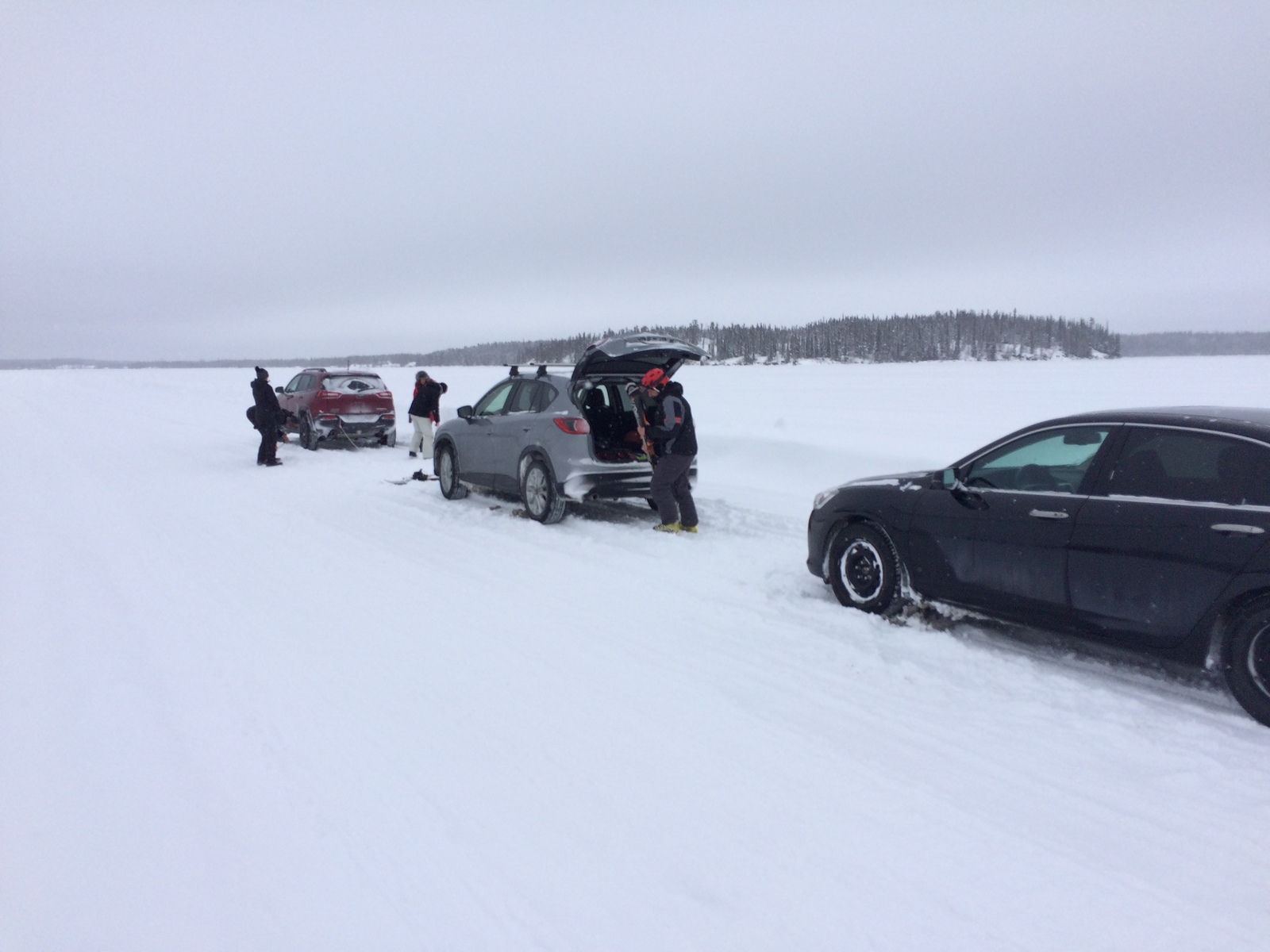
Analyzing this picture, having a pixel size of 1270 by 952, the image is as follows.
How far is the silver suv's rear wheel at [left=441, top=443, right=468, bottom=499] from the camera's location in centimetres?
1060

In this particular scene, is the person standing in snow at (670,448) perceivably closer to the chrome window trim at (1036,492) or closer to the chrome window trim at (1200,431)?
the chrome window trim at (1036,492)

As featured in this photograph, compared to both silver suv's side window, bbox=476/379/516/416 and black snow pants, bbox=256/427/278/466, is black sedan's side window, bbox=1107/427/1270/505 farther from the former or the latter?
black snow pants, bbox=256/427/278/466

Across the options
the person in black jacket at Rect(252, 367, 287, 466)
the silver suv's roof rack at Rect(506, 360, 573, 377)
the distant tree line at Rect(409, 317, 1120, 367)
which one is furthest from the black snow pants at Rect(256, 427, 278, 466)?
the distant tree line at Rect(409, 317, 1120, 367)

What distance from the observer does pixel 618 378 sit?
30.5 feet

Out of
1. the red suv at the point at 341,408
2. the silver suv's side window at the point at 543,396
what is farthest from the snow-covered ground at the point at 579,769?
the red suv at the point at 341,408

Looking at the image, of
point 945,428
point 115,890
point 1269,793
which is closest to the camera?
point 115,890

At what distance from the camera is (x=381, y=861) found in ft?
9.44

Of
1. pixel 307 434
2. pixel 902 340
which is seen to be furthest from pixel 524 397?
pixel 902 340

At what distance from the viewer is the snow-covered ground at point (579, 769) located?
263 centimetres

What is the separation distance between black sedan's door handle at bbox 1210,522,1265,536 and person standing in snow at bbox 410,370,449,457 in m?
12.4

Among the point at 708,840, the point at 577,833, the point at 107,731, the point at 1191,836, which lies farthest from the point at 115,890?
the point at 1191,836

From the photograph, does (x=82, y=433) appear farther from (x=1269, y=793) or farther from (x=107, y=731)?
(x=1269, y=793)

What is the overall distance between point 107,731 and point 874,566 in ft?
16.3

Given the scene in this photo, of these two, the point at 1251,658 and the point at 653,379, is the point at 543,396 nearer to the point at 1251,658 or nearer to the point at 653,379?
the point at 653,379
